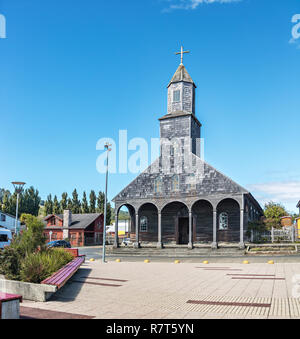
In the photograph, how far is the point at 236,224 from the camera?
31.0 metres

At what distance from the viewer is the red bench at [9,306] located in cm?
629

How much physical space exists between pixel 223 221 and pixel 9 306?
89.3 feet

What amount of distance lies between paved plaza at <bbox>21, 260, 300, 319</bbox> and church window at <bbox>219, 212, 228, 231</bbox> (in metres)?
17.3

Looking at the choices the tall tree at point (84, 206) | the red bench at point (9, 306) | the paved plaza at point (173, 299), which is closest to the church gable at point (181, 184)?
the paved plaza at point (173, 299)

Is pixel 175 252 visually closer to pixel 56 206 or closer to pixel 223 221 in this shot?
pixel 223 221

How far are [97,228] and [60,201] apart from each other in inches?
1096

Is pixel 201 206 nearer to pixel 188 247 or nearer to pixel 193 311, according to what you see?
pixel 188 247

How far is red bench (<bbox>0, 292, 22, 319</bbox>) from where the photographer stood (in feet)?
20.6

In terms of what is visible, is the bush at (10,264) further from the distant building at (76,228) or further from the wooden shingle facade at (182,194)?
the distant building at (76,228)

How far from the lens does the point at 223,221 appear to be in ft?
104

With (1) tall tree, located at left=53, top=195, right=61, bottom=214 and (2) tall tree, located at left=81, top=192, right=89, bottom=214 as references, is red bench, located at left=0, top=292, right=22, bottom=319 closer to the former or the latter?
(2) tall tree, located at left=81, top=192, right=89, bottom=214

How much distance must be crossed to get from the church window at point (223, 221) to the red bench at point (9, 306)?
2684 cm

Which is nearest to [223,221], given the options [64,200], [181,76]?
[181,76]

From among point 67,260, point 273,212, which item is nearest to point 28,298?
point 67,260
